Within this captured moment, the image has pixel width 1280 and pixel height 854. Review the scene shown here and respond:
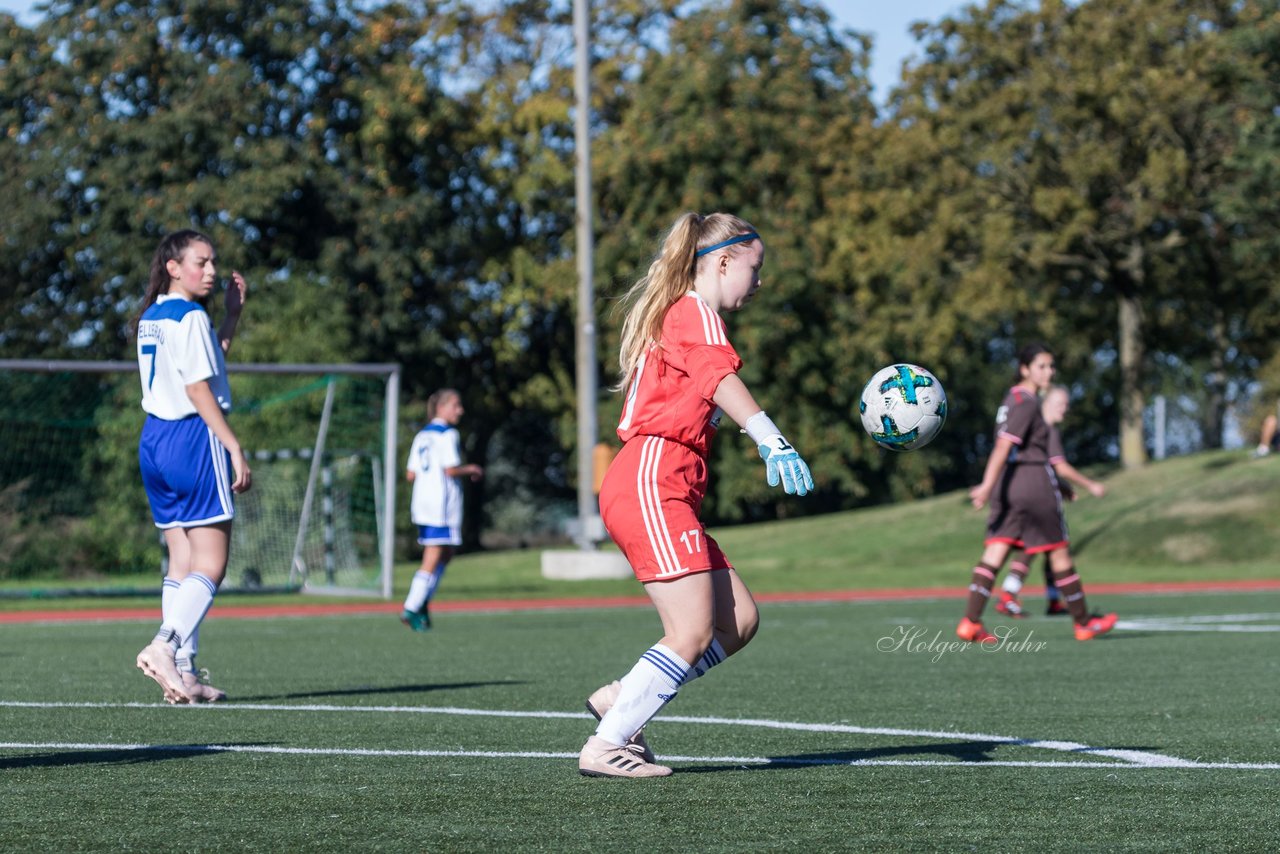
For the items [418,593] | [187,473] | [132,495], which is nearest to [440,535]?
[418,593]

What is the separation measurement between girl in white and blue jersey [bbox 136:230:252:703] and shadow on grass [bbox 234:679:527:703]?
464mm

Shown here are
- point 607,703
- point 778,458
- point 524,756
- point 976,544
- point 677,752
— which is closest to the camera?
point 778,458

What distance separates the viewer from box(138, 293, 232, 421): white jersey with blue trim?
25.4ft

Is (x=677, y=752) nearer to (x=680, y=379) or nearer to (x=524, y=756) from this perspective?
(x=524, y=756)

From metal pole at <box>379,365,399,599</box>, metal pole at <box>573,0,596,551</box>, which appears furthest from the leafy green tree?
metal pole at <box>379,365,399,599</box>

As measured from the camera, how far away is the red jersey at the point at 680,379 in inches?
213

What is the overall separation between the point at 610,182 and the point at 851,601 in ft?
78.2

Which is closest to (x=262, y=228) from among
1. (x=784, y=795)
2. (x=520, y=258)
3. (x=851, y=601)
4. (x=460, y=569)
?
(x=520, y=258)

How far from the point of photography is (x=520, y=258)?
4134cm

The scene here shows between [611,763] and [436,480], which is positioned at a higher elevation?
[436,480]

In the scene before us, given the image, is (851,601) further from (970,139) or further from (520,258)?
(520,258)

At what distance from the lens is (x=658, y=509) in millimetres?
5402

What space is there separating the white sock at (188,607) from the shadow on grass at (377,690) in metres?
0.64

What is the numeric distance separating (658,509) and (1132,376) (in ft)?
114
